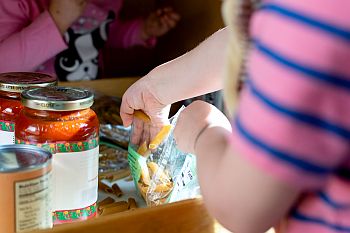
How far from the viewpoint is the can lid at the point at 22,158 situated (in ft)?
1.84

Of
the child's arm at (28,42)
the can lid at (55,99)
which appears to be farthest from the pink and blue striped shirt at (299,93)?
the child's arm at (28,42)

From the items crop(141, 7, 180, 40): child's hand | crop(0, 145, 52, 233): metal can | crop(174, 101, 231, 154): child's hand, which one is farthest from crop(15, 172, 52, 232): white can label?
crop(141, 7, 180, 40): child's hand

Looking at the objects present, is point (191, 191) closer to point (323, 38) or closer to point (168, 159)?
point (168, 159)

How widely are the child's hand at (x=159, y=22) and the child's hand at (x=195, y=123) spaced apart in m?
0.84

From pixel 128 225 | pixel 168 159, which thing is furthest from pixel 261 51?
pixel 168 159

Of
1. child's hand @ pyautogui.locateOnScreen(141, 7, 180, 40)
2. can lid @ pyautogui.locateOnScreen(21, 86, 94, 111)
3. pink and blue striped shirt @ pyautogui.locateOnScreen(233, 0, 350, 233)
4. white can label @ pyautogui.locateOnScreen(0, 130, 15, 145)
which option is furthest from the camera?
child's hand @ pyautogui.locateOnScreen(141, 7, 180, 40)

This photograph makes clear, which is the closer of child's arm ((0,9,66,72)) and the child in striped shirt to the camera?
the child in striped shirt

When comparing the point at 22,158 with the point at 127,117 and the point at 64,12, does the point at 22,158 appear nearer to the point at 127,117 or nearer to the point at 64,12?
the point at 127,117

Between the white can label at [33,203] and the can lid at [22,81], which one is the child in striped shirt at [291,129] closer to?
the white can label at [33,203]

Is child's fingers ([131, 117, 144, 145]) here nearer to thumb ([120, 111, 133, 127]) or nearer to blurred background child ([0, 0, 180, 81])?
thumb ([120, 111, 133, 127])

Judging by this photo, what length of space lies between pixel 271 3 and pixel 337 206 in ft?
0.51

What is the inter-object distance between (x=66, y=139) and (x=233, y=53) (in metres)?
0.25

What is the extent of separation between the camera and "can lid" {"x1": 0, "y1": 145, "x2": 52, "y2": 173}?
1.84 feet

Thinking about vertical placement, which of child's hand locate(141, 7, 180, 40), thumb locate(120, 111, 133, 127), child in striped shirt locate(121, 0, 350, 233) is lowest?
child's hand locate(141, 7, 180, 40)
